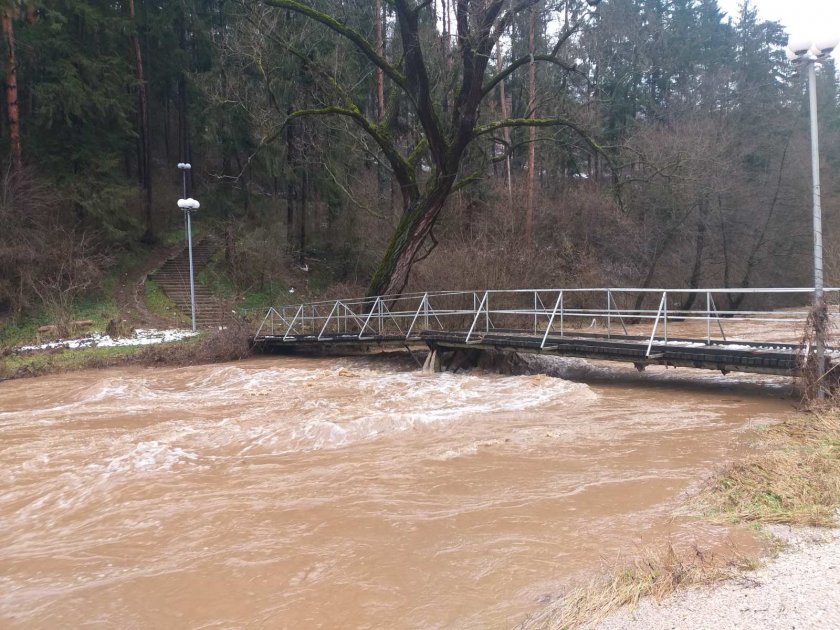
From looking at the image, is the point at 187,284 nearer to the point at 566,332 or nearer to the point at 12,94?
the point at 12,94

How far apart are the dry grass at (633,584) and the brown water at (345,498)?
378 millimetres

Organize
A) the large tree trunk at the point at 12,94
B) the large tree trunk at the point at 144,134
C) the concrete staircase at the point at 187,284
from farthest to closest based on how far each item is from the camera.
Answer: the large tree trunk at the point at 144,134 → the concrete staircase at the point at 187,284 → the large tree trunk at the point at 12,94

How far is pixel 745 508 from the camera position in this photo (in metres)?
4.95

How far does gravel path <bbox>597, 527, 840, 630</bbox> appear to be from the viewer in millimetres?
2969

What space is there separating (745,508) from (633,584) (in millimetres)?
1972

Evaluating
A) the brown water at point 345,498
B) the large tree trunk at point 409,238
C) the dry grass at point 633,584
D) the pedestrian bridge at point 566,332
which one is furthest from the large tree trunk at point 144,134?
the dry grass at point 633,584

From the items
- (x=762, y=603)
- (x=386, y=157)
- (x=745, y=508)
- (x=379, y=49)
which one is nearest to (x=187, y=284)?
(x=386, y=157)

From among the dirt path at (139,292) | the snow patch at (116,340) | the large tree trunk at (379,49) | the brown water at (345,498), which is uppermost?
the large tree trunk at (379,49)

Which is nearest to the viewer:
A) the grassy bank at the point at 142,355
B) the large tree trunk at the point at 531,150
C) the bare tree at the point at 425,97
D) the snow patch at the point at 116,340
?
the bare tree at the point at 425,97

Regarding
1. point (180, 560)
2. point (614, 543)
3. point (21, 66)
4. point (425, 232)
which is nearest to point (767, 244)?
point (425, 232)

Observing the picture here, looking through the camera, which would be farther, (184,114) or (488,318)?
(184,114)

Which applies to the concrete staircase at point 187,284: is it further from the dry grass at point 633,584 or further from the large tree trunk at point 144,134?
the dry grass at point 633,584

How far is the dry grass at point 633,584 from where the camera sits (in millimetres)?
3402

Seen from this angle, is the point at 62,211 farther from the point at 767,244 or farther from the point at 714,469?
the point at 767,244
